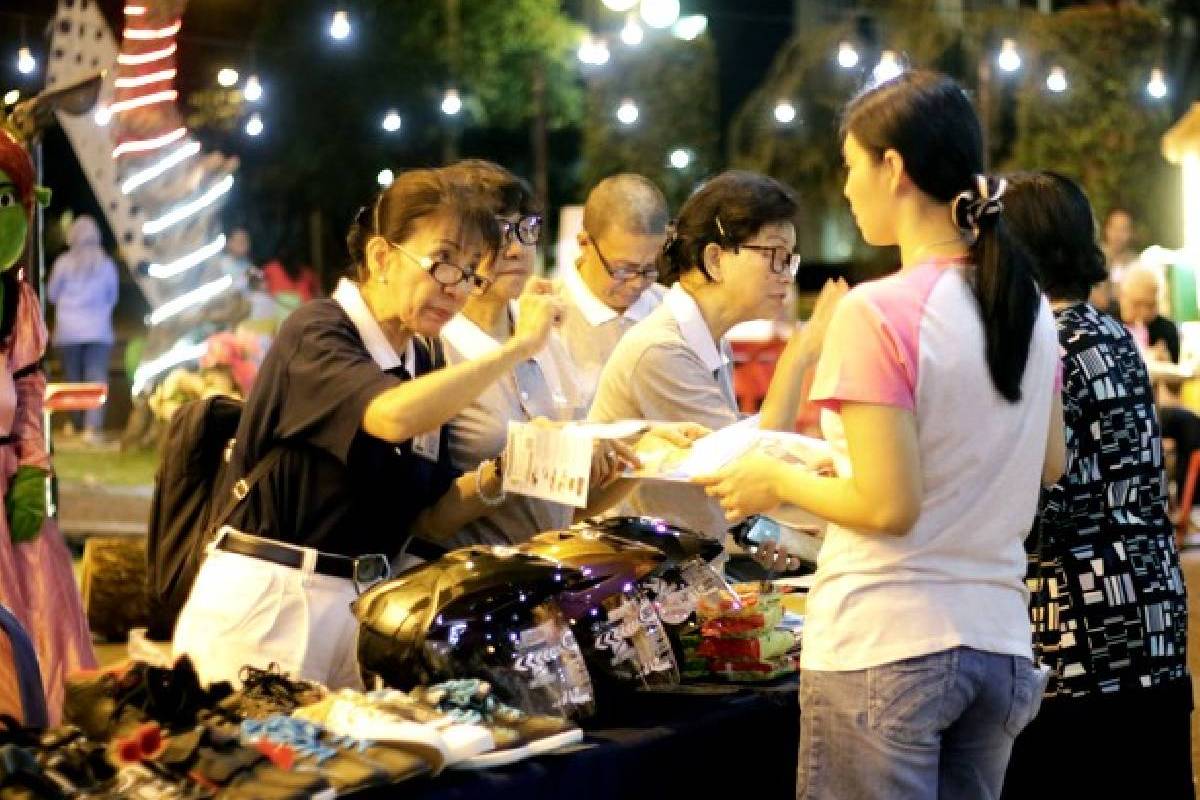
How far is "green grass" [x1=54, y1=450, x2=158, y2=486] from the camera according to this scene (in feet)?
48.0

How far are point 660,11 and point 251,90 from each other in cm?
491

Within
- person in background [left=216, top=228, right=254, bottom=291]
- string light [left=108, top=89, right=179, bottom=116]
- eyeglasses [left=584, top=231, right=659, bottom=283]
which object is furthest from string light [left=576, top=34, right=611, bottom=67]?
eyeglasses [left=584, top=231, right=659, bottom=283]

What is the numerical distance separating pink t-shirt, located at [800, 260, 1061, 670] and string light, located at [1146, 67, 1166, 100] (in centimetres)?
2260

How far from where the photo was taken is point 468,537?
3.76 m

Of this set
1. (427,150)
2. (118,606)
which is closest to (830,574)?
(118,606)

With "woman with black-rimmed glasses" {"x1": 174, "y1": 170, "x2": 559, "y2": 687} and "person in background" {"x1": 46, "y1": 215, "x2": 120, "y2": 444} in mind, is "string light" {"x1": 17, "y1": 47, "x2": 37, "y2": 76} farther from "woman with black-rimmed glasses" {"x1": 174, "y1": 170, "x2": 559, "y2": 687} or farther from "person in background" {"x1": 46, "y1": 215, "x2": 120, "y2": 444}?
"woman with black-rimmed glasses" {"x1": 174, "y1": 170, "x2": 559, "y2": 687}

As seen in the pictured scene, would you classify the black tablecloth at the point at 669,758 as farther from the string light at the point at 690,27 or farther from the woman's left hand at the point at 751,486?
the string light at the point at 690,27

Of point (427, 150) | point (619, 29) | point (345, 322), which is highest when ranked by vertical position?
point (619, 29)

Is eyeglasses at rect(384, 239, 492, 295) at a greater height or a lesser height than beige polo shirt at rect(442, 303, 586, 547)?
greater

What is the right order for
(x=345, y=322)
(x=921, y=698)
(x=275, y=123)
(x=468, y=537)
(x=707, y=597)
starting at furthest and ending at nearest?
(x=275, y=123), (x=468, y=537), (x=707, y=597), (x=345, y=322), (x=921, y=698)

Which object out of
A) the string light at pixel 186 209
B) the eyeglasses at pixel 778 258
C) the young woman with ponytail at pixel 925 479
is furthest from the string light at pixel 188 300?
the young woman with ponytail at pixel 925 479

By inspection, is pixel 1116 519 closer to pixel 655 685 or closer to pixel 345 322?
pixel 655 685

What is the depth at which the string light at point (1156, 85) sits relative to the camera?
23969 millimetres

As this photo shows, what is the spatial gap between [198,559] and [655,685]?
0.97 m
